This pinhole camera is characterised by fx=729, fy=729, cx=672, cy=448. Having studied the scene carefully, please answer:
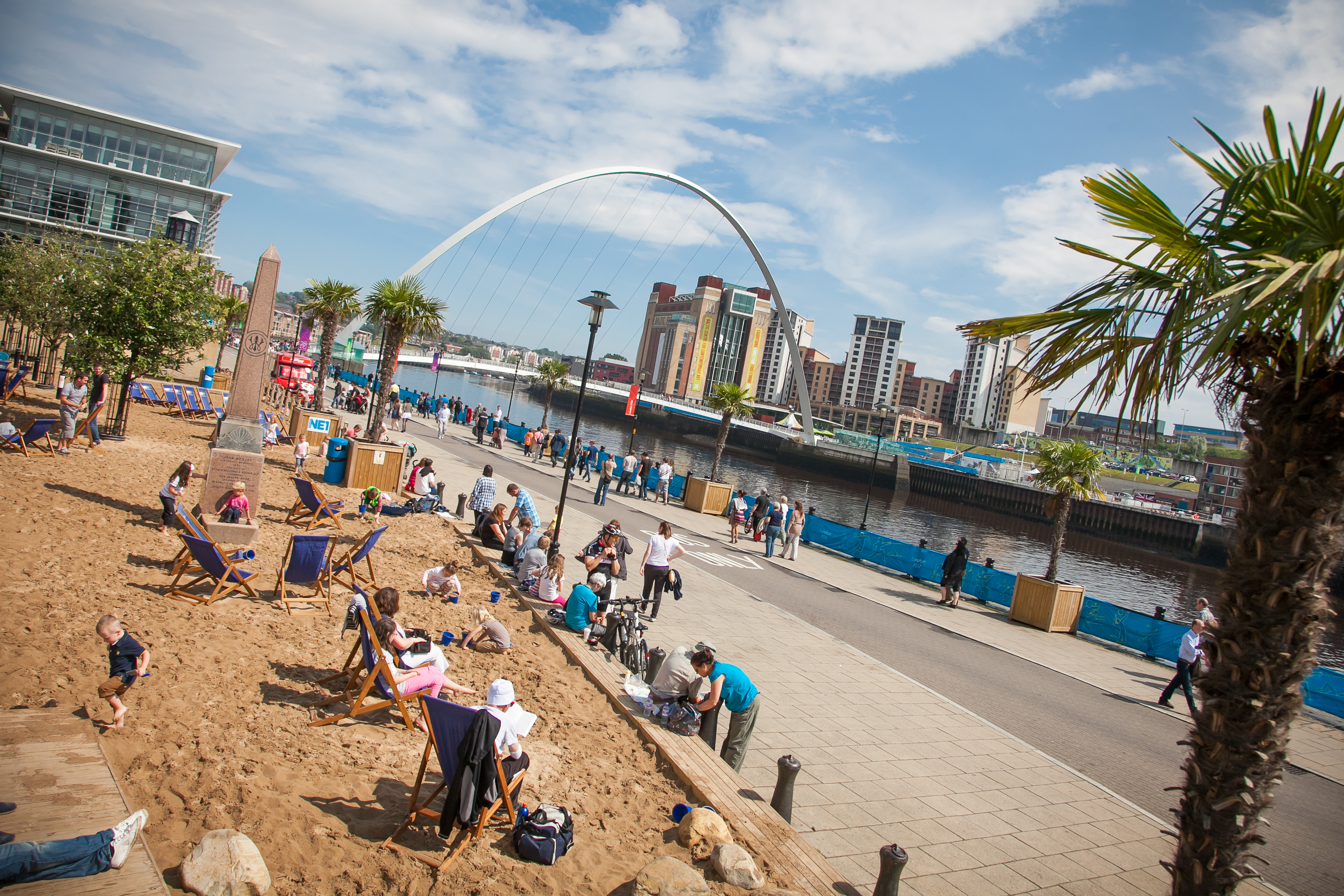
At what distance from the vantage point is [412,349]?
8394cm

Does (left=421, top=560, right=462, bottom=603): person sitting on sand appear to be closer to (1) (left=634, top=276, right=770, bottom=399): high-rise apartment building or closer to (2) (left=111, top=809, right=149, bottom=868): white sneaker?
(2) (left=111, top=809, right=149, bottom=868): white sneaker

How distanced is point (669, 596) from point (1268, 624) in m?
9.94

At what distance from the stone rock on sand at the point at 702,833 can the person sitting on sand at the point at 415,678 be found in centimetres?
206

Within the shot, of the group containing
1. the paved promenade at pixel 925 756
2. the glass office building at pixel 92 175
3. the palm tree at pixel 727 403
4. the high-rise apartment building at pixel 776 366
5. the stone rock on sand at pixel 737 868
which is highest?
the high-rise apartment building at pixel 776 366

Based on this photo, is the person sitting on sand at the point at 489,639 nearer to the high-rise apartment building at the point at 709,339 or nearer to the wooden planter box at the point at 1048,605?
the wooden planter box at the point at 1048,605

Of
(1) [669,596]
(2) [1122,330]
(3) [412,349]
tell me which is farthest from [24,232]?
(2) [1122,330]

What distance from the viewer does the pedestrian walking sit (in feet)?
51.4

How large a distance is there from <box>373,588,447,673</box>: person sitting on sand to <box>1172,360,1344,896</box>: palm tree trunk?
5119 millimetres

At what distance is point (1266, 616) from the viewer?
3082 mm

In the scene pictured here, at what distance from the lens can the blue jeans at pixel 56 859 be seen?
10.1ft

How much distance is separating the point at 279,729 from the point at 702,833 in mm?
3077

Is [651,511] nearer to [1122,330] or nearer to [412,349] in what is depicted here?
[1122,330]

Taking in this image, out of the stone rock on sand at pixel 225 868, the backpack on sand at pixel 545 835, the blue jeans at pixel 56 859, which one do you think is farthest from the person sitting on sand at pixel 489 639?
the blue jeans at pixel 56 859

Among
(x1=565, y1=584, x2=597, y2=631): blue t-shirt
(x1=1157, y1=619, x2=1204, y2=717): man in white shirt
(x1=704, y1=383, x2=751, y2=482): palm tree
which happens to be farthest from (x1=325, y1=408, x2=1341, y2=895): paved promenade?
(x1=704, y1=383, x2=751, y2=482): palm tree
